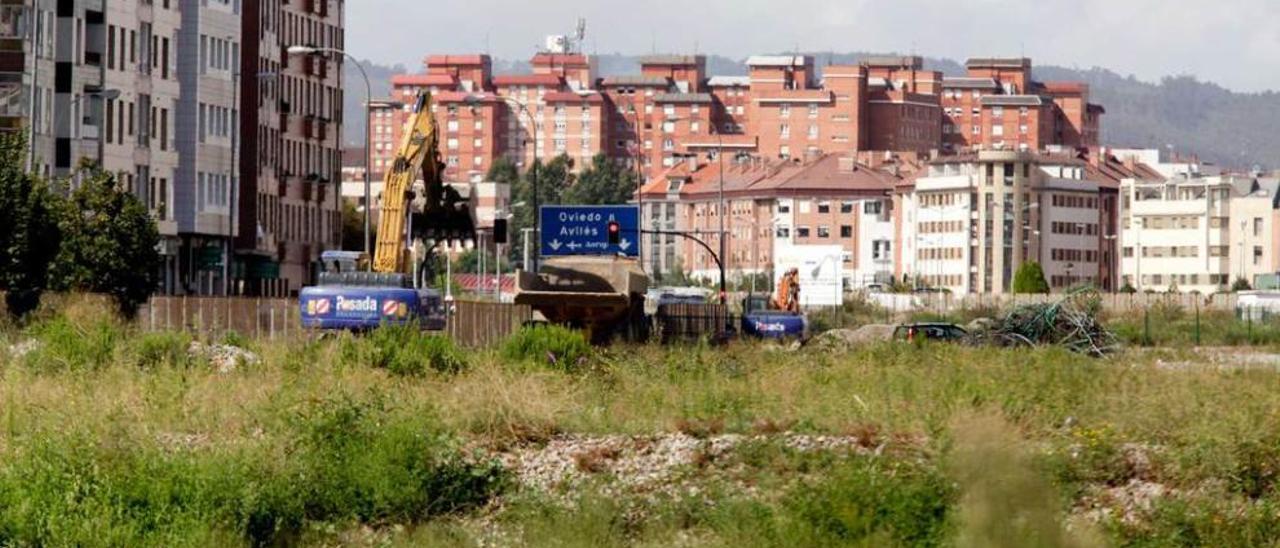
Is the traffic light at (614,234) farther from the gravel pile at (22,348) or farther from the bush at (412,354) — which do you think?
the gravel pile at (22,348)

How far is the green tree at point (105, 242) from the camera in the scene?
7744 centimetres

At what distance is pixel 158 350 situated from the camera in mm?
42594

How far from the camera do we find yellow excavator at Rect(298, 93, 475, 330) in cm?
5669

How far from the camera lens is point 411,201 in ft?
213

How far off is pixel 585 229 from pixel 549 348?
38.7m

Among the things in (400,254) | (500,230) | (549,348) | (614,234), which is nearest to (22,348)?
(549,348)

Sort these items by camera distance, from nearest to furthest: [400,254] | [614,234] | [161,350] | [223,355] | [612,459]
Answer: [612,459], [161,350], [223,355], [400,254], [614,234]

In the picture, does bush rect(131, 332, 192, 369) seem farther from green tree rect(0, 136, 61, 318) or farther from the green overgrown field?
green tree rect(0, 136, 61, 318)

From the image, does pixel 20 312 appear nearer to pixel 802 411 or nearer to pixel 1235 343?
pixel 802 411

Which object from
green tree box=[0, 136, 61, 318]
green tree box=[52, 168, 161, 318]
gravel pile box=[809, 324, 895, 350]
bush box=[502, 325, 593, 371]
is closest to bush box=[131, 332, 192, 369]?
bush box=[502, 325, 593, 371]

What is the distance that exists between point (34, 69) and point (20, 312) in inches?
669

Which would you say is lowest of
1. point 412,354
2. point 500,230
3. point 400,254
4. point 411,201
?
point 412,354

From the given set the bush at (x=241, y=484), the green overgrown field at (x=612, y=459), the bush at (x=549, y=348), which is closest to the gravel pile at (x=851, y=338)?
the bush at (x=549, y=348)

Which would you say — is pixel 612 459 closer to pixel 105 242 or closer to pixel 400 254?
pixel 400 254
